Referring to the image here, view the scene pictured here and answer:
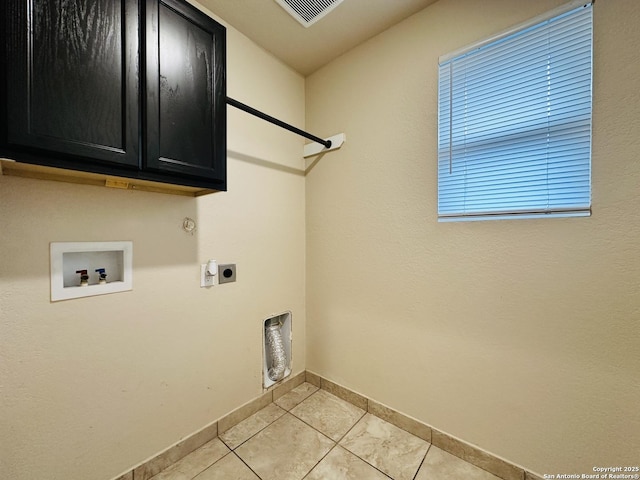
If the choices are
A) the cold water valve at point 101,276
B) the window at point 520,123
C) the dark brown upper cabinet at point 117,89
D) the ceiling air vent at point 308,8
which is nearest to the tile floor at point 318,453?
the cold water valve at point 101,276

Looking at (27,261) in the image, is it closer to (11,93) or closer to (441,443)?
(11,93)

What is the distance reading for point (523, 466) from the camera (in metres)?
1.22

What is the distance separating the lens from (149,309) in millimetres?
1307

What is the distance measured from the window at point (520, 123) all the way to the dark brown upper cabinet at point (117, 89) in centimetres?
126

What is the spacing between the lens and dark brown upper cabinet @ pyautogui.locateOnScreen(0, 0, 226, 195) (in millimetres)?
773

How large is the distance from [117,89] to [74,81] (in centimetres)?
12

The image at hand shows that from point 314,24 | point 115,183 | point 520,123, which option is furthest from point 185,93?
point 520,123

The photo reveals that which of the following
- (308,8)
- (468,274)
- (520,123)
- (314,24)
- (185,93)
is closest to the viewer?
(185,93)

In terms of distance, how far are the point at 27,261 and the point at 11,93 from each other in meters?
0.63

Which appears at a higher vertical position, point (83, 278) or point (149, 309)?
point (83, 278)

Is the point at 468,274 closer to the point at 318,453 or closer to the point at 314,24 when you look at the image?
the point at 318,453

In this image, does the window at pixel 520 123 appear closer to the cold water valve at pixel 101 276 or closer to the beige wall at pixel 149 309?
the beige wall at pixel 149 309

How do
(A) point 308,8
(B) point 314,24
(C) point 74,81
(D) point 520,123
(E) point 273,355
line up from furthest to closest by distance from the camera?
(E) point 273,355 → (B) point 314,24 → (A) point 308,8 → (D) point 520,123 → (C) point 74,81

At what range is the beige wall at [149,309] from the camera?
997 mm
